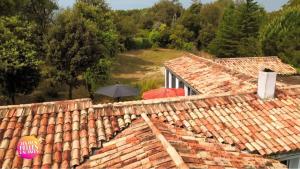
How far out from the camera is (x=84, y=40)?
1045 inches

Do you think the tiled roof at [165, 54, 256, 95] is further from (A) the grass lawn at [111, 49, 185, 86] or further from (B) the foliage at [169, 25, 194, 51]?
(B) the foliage at [169, 25, 194, 51]

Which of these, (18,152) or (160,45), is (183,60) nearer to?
(18,152)

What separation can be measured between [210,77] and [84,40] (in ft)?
43.5

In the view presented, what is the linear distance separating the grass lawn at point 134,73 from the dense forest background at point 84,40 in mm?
1138

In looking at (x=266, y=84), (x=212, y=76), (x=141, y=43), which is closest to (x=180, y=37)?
(x=141, y=43)

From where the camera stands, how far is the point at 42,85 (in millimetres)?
32188

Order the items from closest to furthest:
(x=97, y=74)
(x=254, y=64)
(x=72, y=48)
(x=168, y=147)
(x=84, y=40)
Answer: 1. (x=168, y=147)
2. (x=72, y=48)
3. (x=84, y=40)
4. (x=97, y=74)
5. (x=254, y=64)

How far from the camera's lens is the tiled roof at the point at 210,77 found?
49.1 feet

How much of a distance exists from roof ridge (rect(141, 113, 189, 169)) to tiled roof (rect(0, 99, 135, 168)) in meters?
0.87

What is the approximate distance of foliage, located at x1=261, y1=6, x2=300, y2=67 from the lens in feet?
118

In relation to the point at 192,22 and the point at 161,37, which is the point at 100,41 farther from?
the point at 192,22

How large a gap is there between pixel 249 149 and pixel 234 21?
41.9 meters

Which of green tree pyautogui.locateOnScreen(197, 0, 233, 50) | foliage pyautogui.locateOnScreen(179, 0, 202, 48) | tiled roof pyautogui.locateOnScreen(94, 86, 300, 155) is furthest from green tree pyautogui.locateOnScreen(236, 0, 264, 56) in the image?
tiled roof pyautogui.locateOnScreen(94, 86, 300, 155)

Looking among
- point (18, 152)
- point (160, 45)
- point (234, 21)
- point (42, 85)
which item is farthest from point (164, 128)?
point (160, 45)
